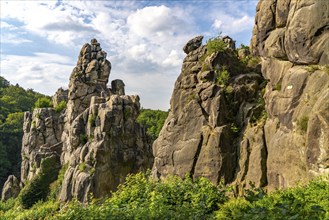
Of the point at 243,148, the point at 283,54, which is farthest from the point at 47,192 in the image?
the point at 283,54

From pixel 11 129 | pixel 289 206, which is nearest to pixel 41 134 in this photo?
pixel 11 129

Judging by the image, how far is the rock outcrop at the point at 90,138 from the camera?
36062 mm

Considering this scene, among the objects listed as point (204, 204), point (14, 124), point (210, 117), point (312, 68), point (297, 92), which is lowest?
point (204, 204)

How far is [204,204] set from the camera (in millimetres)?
12445

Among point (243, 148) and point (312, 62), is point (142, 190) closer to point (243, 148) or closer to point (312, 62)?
point (243, 148)

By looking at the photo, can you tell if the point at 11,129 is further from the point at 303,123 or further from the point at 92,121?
the point at 303,123

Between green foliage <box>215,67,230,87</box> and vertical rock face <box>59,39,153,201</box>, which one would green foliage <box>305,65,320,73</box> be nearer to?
green foliage <box>215,67,230,87</box>

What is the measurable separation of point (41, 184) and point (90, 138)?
1308 cm

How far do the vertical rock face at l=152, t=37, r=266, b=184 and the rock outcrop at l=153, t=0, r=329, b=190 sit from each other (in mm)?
61

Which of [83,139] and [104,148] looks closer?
[104,148]

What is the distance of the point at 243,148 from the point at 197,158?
3.06 meters

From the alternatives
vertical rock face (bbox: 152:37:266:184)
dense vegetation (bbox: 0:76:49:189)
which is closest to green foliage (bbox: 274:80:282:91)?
vertical rock face (bbox: 152:37:266:184)

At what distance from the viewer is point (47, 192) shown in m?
45.9

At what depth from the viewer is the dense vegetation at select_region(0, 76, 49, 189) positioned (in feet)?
243
